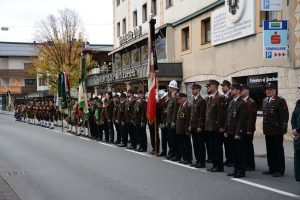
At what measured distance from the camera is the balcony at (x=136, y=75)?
89.0 ft

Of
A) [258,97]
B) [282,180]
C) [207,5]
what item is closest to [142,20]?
[207,5]

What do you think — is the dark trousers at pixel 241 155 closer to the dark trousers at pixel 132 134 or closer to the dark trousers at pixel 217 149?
the dark trousers at pixel 217 149

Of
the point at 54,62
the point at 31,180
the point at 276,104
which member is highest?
the point at 54,62

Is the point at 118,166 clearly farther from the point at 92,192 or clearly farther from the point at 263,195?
the point at 263,195

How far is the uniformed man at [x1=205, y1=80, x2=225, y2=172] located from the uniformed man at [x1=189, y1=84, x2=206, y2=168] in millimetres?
442

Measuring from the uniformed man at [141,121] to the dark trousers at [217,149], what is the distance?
4.34m

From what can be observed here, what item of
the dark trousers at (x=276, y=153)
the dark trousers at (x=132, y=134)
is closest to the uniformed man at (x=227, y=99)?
the dark trousers at (x=276, y=153)

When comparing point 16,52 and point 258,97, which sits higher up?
point 16,52

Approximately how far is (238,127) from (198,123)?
158cm

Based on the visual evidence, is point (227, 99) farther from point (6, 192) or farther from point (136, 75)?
point (136, 75)

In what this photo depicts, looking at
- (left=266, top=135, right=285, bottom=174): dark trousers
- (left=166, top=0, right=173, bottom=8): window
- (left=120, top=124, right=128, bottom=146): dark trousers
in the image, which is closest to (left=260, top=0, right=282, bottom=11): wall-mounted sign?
(left=120, top=124, right=128, bottom=146): dark trousers

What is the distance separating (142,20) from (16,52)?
193ft

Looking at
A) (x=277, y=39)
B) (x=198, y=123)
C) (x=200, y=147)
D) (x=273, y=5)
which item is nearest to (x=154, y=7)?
(x=273, y=5)

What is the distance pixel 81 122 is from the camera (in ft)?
72.8
